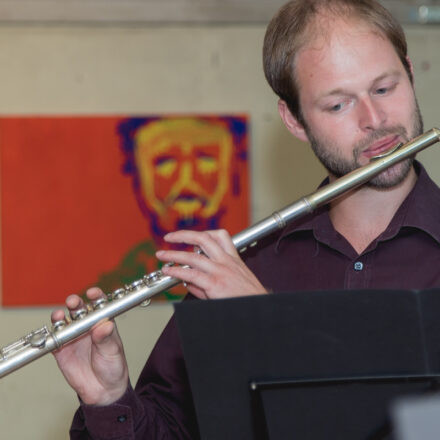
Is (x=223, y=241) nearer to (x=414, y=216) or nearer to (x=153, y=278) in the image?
(x=153, y=278)

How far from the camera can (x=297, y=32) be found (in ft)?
5.19

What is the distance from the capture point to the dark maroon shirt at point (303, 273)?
142 centimetres

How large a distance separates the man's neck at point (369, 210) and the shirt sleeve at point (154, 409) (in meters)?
0.39

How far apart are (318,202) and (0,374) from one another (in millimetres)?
621

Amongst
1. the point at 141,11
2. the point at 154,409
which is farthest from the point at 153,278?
the point at 141,11

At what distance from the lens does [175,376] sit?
1553mm

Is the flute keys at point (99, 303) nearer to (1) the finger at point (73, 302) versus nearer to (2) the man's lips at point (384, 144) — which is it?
(1) the finger at point (73, 302)

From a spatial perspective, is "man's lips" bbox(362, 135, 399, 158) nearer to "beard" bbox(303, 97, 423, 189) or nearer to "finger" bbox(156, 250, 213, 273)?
"beard" bbox(303, 97, 423, 189)

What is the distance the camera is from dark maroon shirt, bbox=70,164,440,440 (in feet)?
4.67

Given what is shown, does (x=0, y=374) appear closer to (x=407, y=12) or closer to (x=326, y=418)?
(x=326, y=418)

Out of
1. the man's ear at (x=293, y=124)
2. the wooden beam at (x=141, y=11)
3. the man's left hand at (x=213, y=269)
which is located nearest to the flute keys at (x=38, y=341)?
the man's left hand at (x=213, y=269)

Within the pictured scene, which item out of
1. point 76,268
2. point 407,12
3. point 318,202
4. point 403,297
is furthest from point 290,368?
point 407,12

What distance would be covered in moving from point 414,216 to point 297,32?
42cm

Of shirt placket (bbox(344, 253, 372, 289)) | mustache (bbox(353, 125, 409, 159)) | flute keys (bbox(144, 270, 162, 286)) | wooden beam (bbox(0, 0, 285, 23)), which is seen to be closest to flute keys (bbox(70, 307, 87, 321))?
flute keys (bbox(144, 270, 162, 286))
